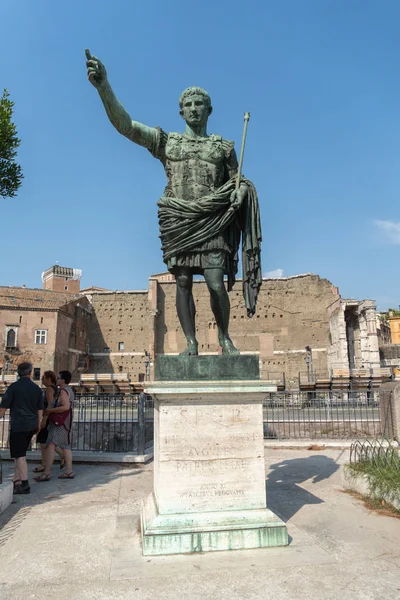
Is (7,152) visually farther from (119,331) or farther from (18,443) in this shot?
(119,331)

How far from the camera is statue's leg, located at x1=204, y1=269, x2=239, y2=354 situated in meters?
3.99

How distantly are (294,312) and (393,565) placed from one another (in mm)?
41011

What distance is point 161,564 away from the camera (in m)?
2.96

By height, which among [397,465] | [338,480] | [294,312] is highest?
[294,312]

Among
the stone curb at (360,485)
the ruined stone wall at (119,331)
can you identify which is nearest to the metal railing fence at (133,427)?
the stone curb at (360,485)

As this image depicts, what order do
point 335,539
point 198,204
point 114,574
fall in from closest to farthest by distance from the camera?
point 114,574 → point 335,539 → point 198,204

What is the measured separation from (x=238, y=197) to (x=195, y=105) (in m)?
1.09

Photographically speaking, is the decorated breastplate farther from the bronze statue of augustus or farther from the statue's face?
the statue's face

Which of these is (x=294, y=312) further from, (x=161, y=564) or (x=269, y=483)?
(x=161, y=564)

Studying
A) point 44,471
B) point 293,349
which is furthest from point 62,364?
point 44,471

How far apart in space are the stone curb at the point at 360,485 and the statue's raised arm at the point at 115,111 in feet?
14.1

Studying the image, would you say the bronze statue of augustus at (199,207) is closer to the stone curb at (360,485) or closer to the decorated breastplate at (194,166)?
the decorated breastplate at (194,166)

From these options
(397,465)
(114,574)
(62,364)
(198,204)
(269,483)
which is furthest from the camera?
(62,364)

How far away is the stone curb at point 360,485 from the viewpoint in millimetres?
4469
